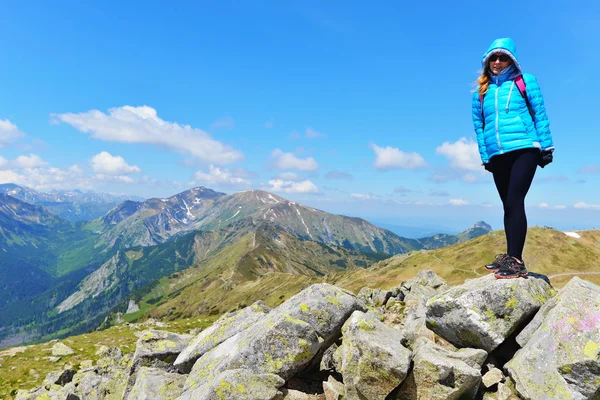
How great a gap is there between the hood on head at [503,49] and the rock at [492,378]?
457 inches

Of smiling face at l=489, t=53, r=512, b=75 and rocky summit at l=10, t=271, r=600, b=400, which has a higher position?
smiling face at l=489, t=53, r=512, b=75

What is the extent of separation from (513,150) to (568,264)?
16122 cm

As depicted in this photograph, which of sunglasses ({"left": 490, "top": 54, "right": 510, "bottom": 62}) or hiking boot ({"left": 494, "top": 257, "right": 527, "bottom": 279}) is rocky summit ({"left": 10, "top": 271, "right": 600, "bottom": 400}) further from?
sunglasses ({"left": 490, "top": 54, "right": 510, "bottom": 62})

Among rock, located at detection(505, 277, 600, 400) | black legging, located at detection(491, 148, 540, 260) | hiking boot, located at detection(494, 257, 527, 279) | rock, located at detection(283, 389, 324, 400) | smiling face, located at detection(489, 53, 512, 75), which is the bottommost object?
rock, located at detection(283, 389, 324, 400)

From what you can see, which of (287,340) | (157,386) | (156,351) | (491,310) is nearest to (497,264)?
(491,310)

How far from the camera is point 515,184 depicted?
12.5m

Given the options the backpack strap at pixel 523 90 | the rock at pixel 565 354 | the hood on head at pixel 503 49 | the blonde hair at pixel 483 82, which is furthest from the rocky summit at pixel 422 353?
the hood on head at pixel 503 49

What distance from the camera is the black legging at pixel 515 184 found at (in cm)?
1229

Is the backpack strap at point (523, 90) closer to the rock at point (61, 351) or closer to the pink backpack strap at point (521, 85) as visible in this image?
the pink backpack strap at point (521, 85)

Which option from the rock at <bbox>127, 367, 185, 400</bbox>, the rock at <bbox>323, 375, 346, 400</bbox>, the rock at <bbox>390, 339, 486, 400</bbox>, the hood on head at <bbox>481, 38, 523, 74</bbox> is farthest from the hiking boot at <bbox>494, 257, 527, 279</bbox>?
the rock at <bbox>127, 367, 185, 400</bbox>

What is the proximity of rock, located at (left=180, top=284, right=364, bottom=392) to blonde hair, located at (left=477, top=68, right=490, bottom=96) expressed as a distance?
1081cm

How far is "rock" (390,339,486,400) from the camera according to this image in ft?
37.5

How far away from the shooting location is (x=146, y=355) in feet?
59.9

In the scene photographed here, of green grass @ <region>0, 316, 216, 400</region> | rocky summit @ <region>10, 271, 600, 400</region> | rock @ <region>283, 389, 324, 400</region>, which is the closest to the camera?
rocky summit @ <region>10, 271, 600, 400</region>
